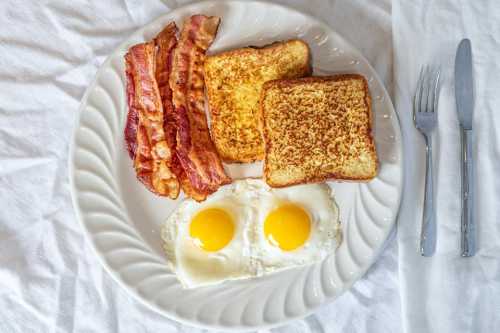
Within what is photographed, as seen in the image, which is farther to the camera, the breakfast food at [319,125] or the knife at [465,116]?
the knife at [465,116]

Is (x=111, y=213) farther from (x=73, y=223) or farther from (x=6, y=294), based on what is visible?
(x=6, y=294)

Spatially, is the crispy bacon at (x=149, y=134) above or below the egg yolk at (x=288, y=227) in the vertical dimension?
above

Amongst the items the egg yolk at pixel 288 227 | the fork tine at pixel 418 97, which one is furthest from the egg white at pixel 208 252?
the fork tine at pixel 418 97

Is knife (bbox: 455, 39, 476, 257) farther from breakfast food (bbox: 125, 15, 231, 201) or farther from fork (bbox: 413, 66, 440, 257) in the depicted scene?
breakfast food (bbox: 125, 15, 231, 201)

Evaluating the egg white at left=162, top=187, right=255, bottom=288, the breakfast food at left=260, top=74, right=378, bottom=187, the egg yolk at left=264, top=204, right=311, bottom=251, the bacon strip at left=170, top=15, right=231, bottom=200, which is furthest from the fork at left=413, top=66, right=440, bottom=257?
the bacon strip at left=170, top=15, right=231, bottom=200

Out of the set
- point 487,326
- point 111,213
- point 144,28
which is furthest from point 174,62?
point 487,326

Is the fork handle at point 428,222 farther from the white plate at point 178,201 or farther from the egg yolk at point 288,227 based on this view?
the egg yolk at point 288,227
